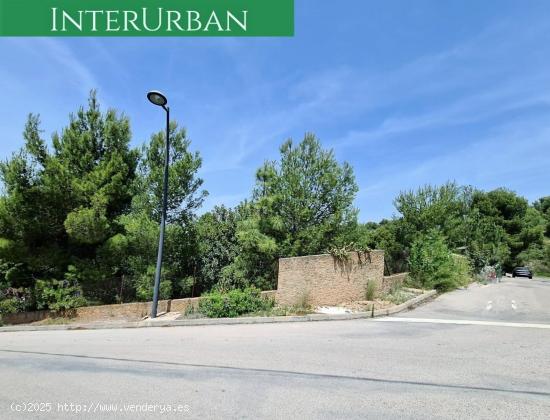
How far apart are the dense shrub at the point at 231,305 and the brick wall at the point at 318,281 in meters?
0.95

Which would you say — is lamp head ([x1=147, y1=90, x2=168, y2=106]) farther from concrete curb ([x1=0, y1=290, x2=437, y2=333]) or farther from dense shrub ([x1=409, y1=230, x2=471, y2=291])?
dense shrub ([x1=409, y1=230, x2=471, y2=291])

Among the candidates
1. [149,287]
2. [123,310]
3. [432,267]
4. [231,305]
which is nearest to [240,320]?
[231,305]

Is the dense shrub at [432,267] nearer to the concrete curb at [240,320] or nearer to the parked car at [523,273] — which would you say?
the concrete curb at [240,320]

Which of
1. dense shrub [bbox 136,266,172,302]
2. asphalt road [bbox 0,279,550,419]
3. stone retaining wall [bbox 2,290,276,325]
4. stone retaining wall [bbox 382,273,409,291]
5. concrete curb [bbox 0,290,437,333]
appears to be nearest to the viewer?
asphalt road [bbox 0,279,550,419]

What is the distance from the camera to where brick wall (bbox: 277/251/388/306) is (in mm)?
13180

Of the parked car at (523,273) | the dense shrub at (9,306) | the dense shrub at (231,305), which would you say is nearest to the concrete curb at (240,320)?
the dense shrub at (231,305)

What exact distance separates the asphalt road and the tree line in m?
5.88

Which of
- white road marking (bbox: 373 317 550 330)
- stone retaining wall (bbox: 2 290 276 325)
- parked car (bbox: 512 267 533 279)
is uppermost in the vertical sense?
white road marking (bbox: 373 317 550 330)

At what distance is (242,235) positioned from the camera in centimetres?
1534

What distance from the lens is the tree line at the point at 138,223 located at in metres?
15.5

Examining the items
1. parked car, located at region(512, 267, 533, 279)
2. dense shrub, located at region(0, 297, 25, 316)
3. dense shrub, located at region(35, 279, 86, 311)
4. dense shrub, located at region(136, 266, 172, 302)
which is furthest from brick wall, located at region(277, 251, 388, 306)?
parked car, located at region(512, 267, 533, 279)

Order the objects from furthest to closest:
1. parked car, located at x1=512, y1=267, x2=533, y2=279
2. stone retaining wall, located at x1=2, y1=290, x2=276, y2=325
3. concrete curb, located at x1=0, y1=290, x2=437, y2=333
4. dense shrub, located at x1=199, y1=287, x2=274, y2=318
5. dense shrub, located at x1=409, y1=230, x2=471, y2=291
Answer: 1. parked car, located at x1=512, y1=267, x2=533, y2=279
2. dense shrub, located at x1=409, y1=230, x2=471, y2=291
3. stone retaining wall, located at x1=2, y1=290, x2=276, y2=325
4. dense shrub, located at x1=199, y1=287, x2=274, y2=318
5. concrete curb, located at x1=0, y1=290, x2=437, y2=333

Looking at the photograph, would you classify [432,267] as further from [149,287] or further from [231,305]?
[149,287]

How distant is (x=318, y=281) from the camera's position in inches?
522
